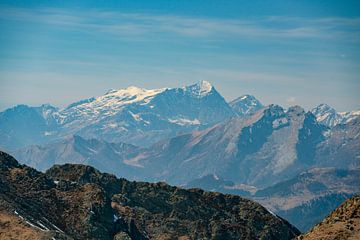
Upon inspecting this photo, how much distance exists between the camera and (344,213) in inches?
5044

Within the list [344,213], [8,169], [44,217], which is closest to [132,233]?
→ [44,217]

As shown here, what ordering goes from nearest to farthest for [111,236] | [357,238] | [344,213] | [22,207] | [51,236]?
1. [357,238]
2. [344,213]
3. [51,236]
4. [22,207]
5. [111,236]

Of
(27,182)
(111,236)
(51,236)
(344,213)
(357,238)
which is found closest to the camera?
(357,238)

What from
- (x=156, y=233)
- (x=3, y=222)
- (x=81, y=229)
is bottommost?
(x=156, y=233)

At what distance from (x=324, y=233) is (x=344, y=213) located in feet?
37.5

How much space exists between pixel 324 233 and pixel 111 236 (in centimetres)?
7472

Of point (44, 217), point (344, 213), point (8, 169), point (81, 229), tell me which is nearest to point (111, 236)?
point (81, 229)

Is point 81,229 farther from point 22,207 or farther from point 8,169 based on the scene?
point 8,169

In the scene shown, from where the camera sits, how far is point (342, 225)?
12038cm

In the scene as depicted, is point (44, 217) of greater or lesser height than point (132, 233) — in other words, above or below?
above

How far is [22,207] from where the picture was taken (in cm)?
16288

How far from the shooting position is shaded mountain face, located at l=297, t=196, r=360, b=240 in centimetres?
11631

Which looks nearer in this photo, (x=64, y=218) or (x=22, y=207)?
(x=22, y=207)

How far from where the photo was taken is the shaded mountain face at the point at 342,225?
116312mm
